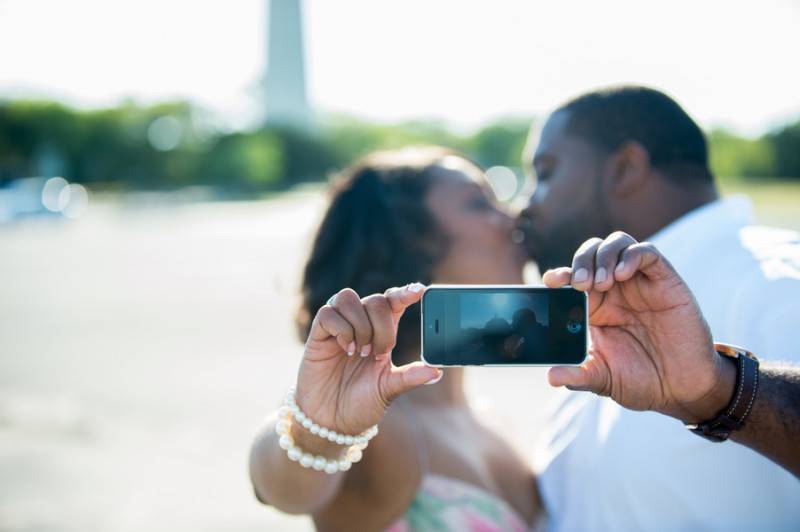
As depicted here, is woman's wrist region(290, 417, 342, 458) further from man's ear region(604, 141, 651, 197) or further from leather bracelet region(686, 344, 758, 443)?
man's ear region(604, 141, 651, 197)

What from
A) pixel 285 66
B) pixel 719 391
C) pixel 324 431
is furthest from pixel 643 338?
pixel 285 66

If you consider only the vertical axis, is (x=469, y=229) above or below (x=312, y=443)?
above

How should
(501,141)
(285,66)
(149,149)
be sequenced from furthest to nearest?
(501,141)
(149,149)
(285,66)

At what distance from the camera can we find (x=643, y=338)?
5.49 feet

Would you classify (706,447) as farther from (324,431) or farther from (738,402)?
(324,431)

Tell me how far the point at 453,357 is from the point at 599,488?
0.92 m

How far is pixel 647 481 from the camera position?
2.20 m

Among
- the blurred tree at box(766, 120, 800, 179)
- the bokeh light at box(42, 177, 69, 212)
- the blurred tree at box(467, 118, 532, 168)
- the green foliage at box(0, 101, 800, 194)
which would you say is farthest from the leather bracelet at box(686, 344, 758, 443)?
the blurred tree at box(467, 118, 532, 168)

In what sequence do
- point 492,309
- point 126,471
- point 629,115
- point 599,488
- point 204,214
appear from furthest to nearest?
1. point 204,214
2. point 126,471
3. point 629,115
4. point 599,488
5. point 492,309

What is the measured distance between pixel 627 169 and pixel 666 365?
139cm

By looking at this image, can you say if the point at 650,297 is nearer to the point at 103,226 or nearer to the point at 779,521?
the point at 779,521

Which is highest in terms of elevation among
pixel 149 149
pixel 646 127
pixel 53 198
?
pixel 646 127

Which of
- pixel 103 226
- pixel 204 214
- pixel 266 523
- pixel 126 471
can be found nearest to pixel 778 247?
pixel 266 523

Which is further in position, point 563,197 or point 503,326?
point 563,197
